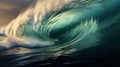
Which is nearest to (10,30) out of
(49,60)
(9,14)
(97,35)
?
(9,14)

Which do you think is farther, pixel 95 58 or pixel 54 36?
pixel 54 36

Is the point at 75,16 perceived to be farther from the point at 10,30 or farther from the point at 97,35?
the point at 10,30

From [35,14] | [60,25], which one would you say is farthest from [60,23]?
[35,14]

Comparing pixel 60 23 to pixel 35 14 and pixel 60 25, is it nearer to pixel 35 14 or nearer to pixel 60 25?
pixel 60 25

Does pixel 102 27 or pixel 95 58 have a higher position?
pixel 102 27
